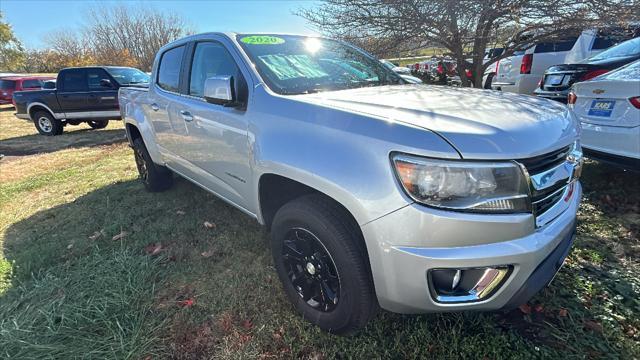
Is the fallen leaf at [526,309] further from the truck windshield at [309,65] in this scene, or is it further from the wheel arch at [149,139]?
the wheel arch at [149,139]

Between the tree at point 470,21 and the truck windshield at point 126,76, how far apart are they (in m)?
6.18

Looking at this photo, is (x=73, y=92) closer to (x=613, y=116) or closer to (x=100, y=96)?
(x=100, y=96)

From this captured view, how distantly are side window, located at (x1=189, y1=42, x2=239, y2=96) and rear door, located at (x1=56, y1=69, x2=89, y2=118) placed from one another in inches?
321

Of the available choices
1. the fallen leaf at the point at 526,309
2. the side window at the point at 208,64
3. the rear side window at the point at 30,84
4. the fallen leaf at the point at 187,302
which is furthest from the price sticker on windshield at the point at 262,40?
the rear side window at the point at 30,84

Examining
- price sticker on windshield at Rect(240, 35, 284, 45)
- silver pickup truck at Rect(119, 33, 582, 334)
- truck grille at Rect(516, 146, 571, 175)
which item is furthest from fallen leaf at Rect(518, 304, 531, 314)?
price sticker on windshield at Rect(240, 35, 284, 45)

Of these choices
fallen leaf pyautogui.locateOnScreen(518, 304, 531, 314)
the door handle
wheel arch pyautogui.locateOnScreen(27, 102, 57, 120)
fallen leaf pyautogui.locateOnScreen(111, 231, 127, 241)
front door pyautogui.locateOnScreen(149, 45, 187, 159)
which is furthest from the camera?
wheel arch pyautogui.locateOnScreen(27, 102, 57, 120)

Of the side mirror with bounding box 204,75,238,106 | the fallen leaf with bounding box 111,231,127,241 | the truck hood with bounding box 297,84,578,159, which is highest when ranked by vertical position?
the side mirror with bounding box 204,75,238,106

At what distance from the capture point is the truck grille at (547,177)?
162 centimetres

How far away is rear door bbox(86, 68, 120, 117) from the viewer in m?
9.49

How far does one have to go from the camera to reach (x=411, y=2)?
16.4 feet

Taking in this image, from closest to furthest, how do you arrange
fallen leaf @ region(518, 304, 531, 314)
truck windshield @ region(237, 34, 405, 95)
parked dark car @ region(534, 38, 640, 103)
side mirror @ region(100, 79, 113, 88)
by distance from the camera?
1. fallen leaf @ region(518, 304, 531, 314)
2. truck windshield @ region(237, 34, 405, 95)
3. parked dark car @ region(534, 38, 640, 103)
4. side mirror @ region(100, 79, 113, 88)

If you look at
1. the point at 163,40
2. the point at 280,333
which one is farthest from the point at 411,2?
the point at 163,40

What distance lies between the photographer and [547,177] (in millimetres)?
1700

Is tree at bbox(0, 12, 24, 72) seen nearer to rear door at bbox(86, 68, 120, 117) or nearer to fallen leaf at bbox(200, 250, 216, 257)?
rear door at bbox(86, 68, 120, 117)
